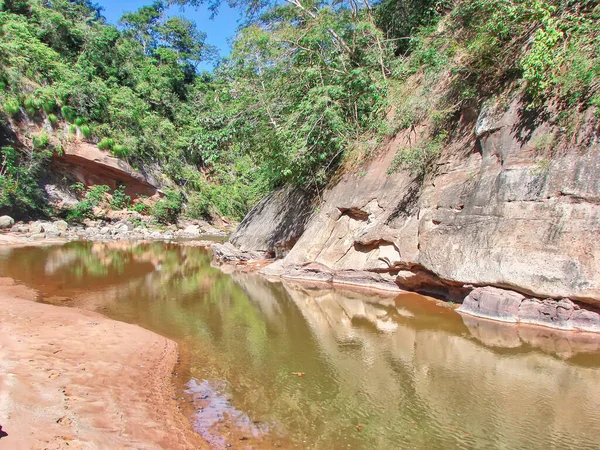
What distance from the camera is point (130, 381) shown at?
5.81 meters

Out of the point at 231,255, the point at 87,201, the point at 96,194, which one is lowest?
the point at 231,255

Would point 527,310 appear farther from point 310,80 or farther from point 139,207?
point 139,207

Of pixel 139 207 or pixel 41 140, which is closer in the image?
pixel 41 140

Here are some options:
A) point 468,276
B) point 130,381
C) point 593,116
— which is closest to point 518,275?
point 468,276

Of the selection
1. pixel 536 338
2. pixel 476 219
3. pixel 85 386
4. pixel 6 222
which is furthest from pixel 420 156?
pixel 6 222

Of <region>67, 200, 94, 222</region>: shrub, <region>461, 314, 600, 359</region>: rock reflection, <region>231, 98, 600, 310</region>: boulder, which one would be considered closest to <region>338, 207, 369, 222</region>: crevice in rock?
<region>231, 98, 600, 310</region>: boulder

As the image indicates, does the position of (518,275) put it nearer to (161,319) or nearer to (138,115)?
(161,319)

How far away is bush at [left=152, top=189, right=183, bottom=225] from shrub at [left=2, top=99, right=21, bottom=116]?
9.97m

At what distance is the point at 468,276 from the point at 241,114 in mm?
10828

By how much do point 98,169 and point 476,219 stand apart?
25883 mm

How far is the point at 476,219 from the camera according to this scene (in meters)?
10.1

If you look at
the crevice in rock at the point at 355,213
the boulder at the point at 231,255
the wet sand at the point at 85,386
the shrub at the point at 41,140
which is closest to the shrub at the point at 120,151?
the shrub at the point at 41,140

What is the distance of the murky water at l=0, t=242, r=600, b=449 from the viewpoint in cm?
498

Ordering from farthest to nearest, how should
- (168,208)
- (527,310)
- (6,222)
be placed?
(168,208) < (6,222) < (527,310)
